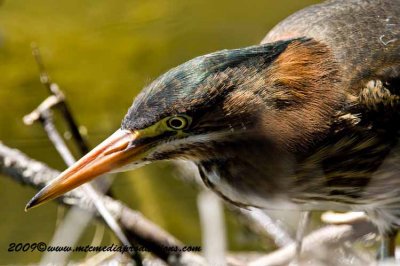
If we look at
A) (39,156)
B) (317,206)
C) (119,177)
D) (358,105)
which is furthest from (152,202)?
(358,105)

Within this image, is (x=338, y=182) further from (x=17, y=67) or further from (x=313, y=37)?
(x=17, y=67)

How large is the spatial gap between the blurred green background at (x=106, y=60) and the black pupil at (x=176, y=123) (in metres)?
2.20

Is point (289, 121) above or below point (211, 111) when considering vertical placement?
below

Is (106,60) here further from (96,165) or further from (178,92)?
(178,92)

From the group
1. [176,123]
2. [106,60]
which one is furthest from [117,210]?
[106,60]

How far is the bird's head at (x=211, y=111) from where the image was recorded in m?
3.54

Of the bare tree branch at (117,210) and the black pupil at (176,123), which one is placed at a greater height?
the black pupil at (176,123)

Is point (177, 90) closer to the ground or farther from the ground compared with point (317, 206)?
farther from the ground

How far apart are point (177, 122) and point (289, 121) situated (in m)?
0.47

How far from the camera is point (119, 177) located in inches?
237

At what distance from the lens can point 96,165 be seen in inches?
143

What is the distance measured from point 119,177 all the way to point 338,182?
2.23m

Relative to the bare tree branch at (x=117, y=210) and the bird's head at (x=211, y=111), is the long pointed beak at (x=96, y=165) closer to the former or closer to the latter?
the bird's head at (x=211, y=111)

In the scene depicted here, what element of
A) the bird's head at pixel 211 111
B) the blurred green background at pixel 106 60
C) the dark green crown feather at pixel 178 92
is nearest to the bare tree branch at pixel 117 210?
the bird's head at pixel 211 111
